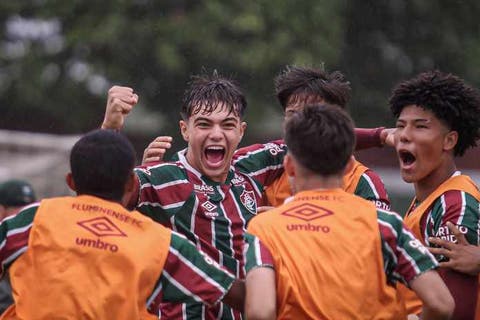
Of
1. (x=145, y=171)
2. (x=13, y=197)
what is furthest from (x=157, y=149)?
(x=13, y=197)

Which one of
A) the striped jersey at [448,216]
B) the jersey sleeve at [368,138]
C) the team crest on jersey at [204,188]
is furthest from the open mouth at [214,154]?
the striped jersey at [448,216]

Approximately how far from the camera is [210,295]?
214 inches

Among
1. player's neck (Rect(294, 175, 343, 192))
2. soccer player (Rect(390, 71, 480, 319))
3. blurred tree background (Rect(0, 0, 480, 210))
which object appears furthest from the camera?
blurred tree background (Rect(0, 0, 480, 210))

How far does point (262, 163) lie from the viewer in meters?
7.03

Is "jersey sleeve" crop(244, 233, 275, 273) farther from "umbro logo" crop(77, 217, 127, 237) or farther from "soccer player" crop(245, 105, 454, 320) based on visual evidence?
"umbro logo" crop(77, 217, 127, 237)

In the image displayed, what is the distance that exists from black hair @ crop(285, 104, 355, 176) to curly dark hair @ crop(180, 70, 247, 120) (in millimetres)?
1374

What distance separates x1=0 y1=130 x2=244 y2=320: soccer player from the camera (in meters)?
5.18

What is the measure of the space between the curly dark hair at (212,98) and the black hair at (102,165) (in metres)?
1.45

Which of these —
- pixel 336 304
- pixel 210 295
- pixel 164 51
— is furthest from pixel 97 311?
pixel 164 51

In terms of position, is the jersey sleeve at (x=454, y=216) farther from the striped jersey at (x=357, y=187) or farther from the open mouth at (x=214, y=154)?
the open mouth at (x=214, y=154)

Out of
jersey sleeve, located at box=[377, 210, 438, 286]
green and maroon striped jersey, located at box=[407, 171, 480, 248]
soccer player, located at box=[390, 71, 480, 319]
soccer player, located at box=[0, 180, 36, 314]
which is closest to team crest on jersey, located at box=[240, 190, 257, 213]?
soccer player, located at box=[390, 71, 480, 319]

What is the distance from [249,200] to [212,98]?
58 centimetres

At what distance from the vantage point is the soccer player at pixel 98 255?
5180 mm

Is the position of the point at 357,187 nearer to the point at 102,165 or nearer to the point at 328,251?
the point at 328,251
